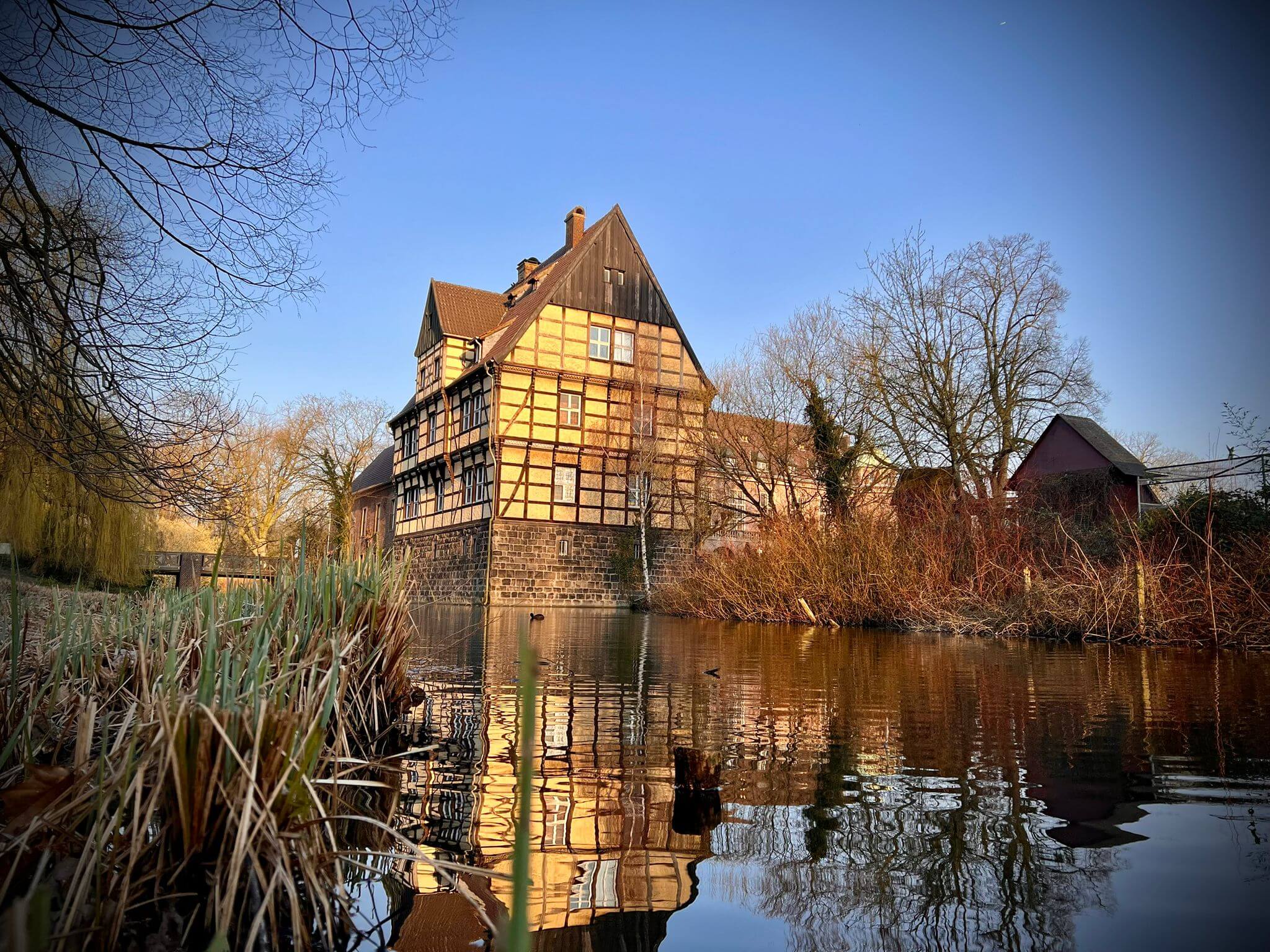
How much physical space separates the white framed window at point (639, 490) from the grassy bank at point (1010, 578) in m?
7.53

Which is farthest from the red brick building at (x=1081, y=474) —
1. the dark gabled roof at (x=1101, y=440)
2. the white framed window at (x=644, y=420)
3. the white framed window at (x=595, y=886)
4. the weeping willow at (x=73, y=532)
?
the weeping willow at (x=73, y=532)

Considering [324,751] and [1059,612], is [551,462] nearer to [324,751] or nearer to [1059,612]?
[1059,612]

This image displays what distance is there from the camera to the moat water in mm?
2170

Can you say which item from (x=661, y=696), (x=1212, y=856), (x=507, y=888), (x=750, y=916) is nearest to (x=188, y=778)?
(x=507, y=888)

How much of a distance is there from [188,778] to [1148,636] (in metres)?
12.8

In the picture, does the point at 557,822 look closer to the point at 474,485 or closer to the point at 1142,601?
the point at 1142,601

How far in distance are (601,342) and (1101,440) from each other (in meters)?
16.6

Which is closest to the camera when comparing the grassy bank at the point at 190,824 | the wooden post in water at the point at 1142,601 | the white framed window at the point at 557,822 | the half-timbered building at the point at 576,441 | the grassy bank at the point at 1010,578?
the grassy bank at the point at 190,824

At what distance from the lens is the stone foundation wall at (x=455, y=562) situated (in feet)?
86.4

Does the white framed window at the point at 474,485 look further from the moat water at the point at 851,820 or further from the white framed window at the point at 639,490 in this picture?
the moat water at the point at 851,820

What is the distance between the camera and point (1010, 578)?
46.8ft

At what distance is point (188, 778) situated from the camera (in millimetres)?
1900

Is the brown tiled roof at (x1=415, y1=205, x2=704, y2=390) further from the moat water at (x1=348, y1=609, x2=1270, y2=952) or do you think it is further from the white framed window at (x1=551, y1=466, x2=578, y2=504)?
the moat water at (x1=348, y1=609, x2=1270, y2=952)

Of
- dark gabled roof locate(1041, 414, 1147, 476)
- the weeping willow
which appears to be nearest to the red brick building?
dark gabled roof locate(1041, 414, 1147, 476)
